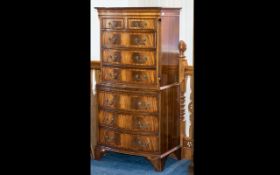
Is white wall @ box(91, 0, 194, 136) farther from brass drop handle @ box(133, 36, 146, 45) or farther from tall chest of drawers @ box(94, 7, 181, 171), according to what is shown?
brass drop handle @ box(133, 36, 146, 45)

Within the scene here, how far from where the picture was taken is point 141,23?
4.73m

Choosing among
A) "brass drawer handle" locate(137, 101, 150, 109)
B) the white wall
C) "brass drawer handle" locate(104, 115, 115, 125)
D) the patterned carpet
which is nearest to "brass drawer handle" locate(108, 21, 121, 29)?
the white wall

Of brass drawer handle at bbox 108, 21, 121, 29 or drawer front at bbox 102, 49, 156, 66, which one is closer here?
drawer front at bbox 102, 49, 156, 66

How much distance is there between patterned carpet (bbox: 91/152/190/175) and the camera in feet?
15.8

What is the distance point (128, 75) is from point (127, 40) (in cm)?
34

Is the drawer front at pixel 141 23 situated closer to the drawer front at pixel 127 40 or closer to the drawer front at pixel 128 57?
the drawer front at pixel 127 40

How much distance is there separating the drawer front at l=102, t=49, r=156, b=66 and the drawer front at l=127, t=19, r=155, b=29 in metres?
0.24

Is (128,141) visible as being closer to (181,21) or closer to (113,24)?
(113,24)

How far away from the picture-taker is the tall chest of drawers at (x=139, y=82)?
4.73 meters

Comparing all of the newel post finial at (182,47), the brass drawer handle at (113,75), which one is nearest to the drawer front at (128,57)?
the brass drawer handle at (113,75)

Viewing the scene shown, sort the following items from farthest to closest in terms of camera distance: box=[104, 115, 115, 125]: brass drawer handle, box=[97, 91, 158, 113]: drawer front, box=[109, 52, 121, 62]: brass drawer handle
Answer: box=[104, 115, 115, 125]: brass drawer handle < box=[109, 52, 121, 62]: brass drawer handle < box=[97, 91, 158, 113]: drawer front
